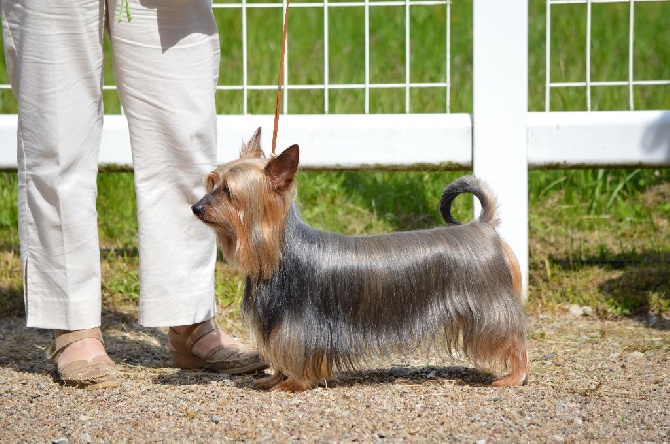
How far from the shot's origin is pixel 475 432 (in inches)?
141

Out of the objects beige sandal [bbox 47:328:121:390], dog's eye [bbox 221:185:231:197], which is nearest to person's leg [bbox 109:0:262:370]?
beige sandal [bbox 47:328:121:390]

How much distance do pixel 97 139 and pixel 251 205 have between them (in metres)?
0.90

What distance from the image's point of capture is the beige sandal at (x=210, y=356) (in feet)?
14.8

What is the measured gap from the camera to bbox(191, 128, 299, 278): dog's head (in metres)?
3.81

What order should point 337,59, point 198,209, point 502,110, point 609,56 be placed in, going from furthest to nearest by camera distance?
point 337,59
point 609,56
point 502,110
point 198,209

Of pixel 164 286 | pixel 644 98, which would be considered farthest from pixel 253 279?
pixel 644 98

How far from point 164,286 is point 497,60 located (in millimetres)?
2179

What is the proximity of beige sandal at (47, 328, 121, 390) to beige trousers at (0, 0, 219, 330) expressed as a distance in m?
0.08

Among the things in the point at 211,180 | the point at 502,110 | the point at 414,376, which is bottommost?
the point at 414,376

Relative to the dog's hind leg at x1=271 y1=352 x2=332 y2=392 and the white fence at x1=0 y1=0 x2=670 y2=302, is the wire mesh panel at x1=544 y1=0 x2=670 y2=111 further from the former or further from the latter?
the dog's hind leg at x1=271 y1=352 x2=332 y2=392

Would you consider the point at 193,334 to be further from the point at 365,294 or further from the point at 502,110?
the point at 502,110

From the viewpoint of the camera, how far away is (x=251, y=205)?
383 centimetres

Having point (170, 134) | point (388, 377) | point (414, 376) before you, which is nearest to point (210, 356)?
point (388, 377)

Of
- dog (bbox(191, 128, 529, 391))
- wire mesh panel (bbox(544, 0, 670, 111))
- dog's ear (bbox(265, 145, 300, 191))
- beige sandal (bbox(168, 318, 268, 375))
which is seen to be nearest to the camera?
dog's ear (bbox(265, 145, 300, 191))
